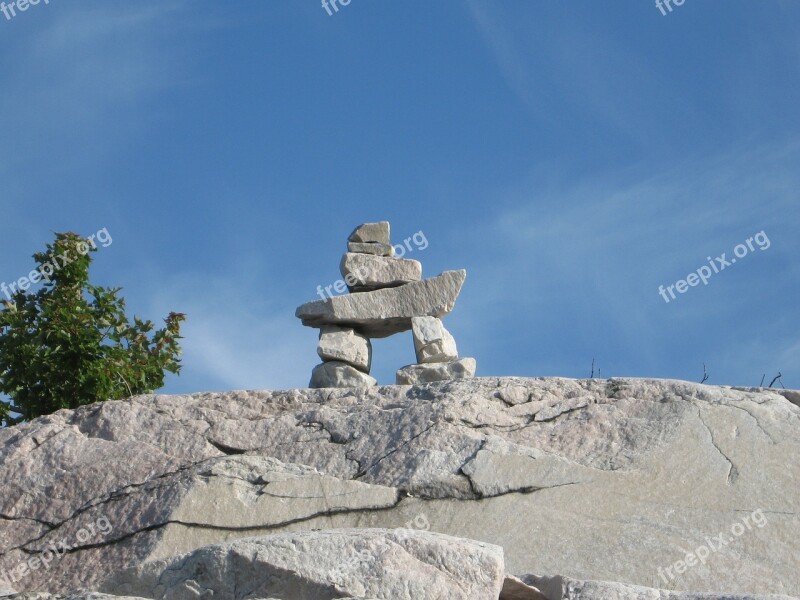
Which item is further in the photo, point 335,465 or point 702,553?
point 335,465

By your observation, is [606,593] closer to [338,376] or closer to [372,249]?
[338,376]

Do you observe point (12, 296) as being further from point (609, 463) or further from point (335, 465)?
point (609, 463)

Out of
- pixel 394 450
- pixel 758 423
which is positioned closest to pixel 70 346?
pixel 394 450

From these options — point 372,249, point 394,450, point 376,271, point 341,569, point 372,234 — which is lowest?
point 341,569

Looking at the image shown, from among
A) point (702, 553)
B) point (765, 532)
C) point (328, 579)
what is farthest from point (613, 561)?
point (328, 579)

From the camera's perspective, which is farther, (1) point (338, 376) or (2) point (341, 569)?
(1) point (338, 376)

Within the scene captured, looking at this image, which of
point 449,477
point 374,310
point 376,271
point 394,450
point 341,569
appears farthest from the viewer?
point 376,271

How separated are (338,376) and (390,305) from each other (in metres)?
1.01

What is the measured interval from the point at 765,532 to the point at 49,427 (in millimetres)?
4768

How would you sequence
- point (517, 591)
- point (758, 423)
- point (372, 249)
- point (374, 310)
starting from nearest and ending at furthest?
point (517, 591) → point (758, 423) → point (374, 310) → point (372, 249)

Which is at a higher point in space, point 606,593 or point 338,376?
point 338,376

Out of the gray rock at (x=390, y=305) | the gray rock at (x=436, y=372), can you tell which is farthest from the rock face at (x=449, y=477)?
the gray rock at (x=390, y=305)

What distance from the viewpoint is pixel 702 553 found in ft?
21.2

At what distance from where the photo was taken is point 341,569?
4.61m
